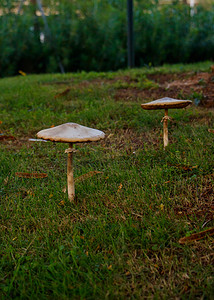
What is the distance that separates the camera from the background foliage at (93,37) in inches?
479

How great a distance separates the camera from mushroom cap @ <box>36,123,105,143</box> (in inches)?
101

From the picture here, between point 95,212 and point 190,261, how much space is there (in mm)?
996

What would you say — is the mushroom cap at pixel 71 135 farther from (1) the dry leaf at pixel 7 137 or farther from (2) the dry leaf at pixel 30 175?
(1) the dry leaf at pixel 7 137

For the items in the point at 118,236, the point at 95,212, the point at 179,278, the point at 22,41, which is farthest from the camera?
the point at 22,41

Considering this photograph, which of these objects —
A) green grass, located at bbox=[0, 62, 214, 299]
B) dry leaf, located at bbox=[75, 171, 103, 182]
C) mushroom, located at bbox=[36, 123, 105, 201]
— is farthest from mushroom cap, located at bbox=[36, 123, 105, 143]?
dry leaf, located at bbox=[75, 171, 103, 182]

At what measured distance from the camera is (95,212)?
113 inches

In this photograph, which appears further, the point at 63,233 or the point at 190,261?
the point at 63,233

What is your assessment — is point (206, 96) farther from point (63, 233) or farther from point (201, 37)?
point (201, 37)

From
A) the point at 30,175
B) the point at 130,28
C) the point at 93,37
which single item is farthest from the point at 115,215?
the point at 93,37

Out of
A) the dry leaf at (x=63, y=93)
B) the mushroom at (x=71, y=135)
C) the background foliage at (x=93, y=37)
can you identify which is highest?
the background foliage at (x=93, y=37)

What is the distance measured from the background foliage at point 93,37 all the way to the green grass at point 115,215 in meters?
7.80

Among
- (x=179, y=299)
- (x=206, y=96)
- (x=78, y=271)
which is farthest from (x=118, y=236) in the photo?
(x=206, y=96)

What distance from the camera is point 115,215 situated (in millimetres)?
2793

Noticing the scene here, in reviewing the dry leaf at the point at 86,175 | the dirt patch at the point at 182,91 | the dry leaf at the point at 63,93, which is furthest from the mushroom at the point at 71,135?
the dry leaf at the point at 63,93
